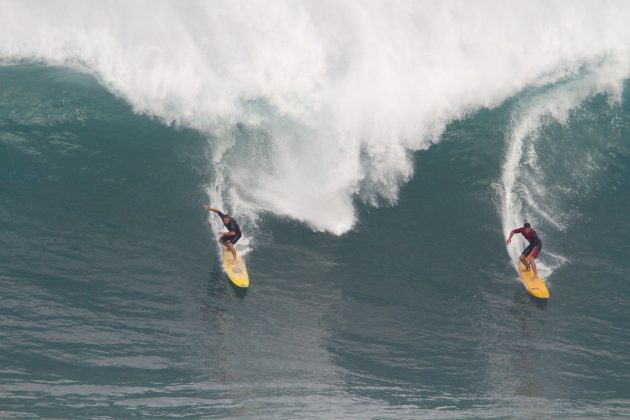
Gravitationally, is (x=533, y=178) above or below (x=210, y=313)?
above

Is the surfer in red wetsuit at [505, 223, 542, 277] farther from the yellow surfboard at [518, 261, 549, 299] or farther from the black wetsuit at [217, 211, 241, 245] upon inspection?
the black wetsuit at [217, 211, 241, 245]

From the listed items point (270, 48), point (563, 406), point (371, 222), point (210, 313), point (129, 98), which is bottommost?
point (563, 406)

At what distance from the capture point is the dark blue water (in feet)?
46.9

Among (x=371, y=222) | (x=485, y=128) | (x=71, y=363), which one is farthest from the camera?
(x=485, y=128)

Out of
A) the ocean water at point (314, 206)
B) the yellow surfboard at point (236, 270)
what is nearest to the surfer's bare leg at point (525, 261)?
the ocean water at point (314, 206)

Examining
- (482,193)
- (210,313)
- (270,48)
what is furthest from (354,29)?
(210,313)

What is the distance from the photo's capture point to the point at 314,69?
2244 cm

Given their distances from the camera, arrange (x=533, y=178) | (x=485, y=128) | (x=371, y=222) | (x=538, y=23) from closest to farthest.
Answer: (x=371, y=222), (x=533, y=178), (x=485, y=128), (x=538, y=23)

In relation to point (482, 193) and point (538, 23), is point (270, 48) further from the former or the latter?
point (538, 23)

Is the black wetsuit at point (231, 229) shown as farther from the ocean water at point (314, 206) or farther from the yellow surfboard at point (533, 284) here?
the yellow surfboard at point (533, 284)

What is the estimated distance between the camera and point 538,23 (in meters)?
26.6

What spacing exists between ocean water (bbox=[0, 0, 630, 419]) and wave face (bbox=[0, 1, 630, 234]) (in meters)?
0.07

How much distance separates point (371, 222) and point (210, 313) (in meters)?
5.25

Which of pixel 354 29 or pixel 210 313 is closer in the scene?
pixel 210 313
